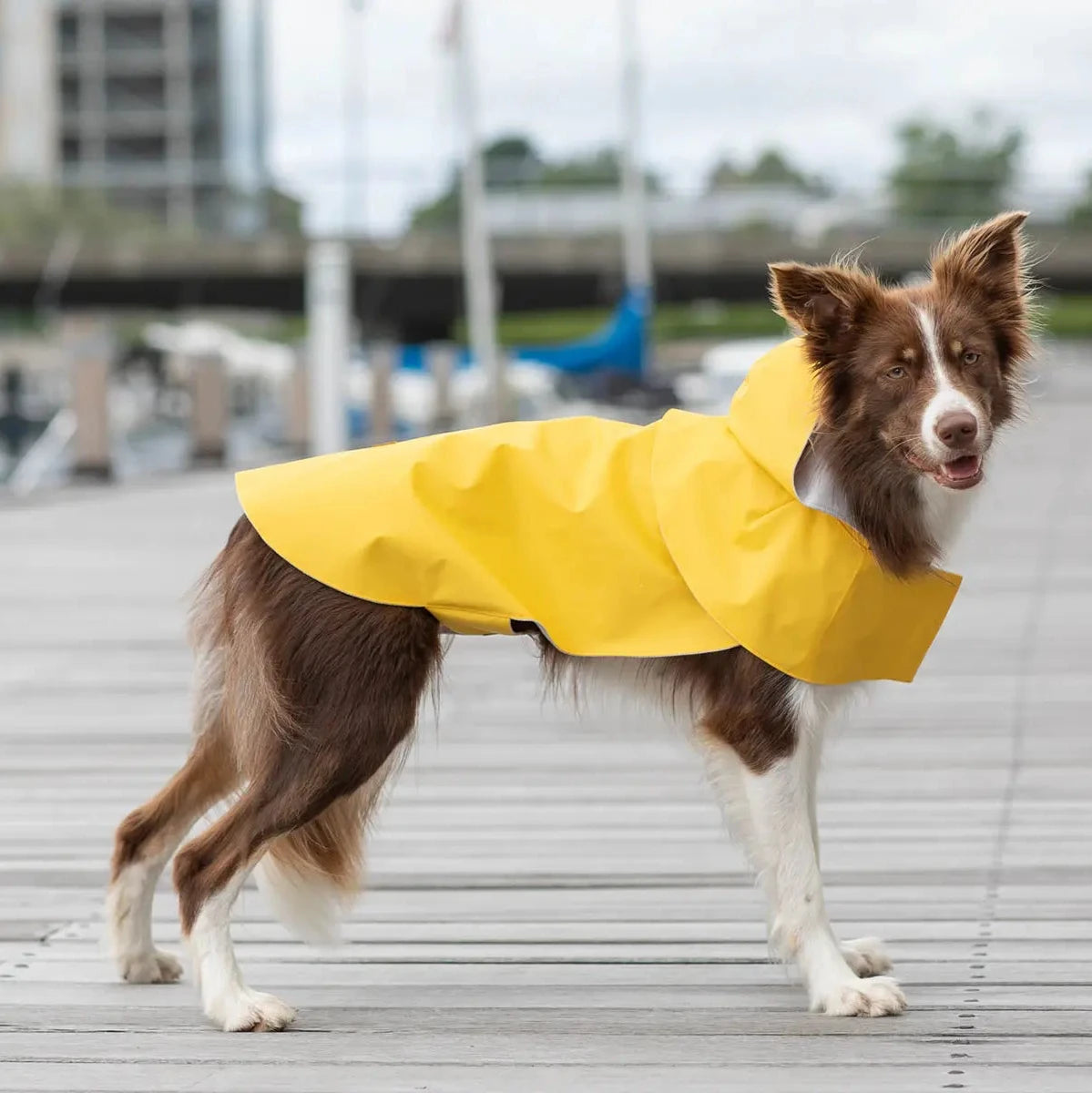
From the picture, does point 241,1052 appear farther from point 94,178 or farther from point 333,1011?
point 94,178

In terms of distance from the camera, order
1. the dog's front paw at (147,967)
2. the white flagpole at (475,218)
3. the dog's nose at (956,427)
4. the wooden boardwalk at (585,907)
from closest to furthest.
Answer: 1. the wooden boardwalk at (585,907)
2. the dog's nose at (956,427)
3. the dog's front paw at (147,967)
4. the white flagpole at (475,218)

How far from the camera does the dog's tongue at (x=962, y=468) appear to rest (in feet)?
13.6

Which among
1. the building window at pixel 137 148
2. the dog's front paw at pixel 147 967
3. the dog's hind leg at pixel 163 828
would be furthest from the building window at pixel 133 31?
the dog's front paw at pixel 147 967

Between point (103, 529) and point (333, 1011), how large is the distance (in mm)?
11055

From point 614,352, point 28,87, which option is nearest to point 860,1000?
point 614,352

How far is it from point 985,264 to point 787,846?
4.41ft

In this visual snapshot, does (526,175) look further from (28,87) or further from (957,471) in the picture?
(28,87)

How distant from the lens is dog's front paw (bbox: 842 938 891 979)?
14.5ft

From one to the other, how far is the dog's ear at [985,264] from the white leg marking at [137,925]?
2.19 meters

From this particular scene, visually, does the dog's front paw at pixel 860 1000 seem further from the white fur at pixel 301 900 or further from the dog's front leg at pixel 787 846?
the white fur at pixel 301 900

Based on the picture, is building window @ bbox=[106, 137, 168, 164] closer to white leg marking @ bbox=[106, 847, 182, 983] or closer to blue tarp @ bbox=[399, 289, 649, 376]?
blue tarp @ bbox=[399, 289, 649, 376]

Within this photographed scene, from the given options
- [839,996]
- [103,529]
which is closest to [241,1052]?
[839,996]

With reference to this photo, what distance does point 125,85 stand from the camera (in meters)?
132

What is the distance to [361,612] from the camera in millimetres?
4273
